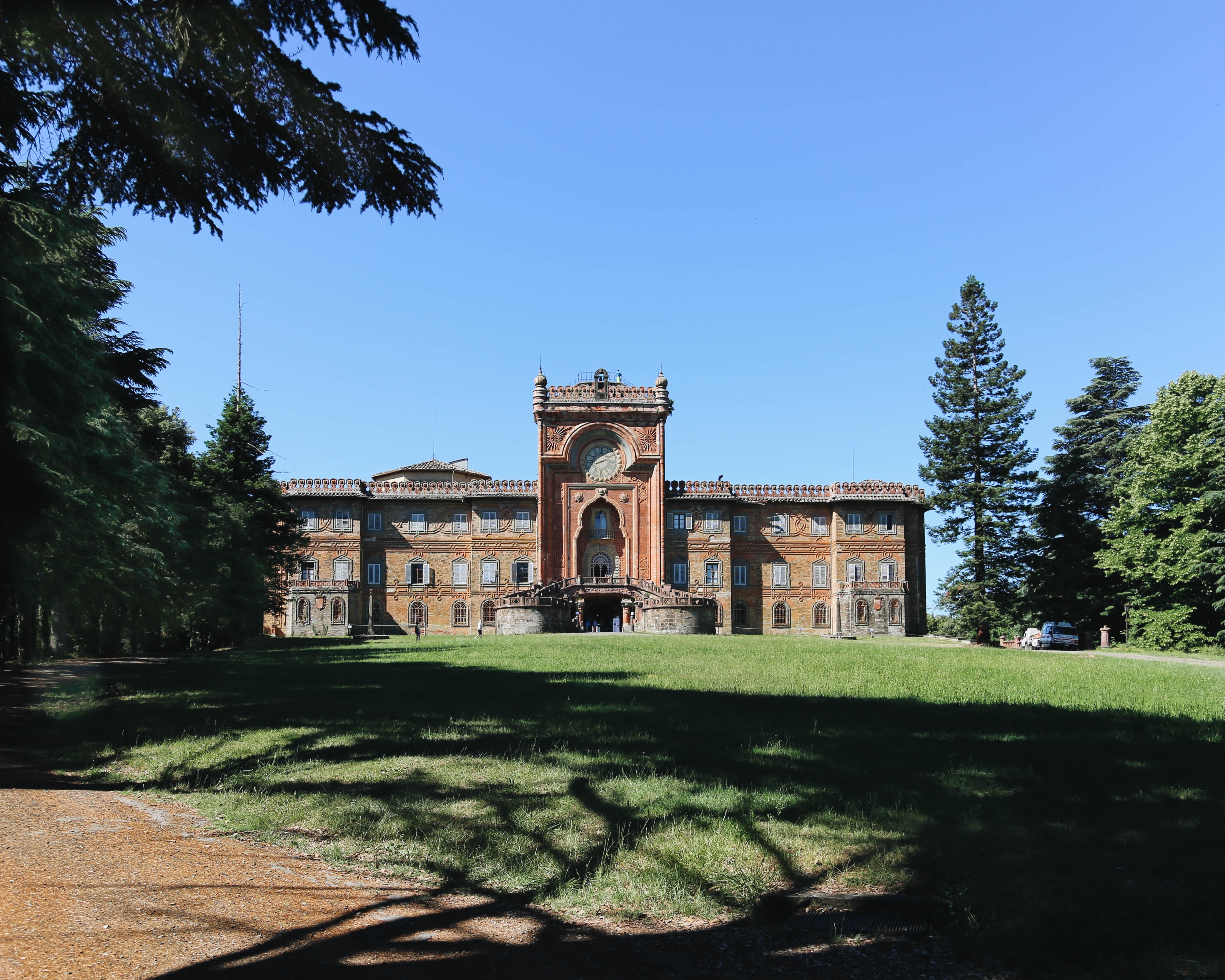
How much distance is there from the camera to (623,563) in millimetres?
53906

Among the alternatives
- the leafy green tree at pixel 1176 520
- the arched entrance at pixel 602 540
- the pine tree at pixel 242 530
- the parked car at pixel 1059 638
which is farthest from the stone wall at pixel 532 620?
the leafy green tree at pixel 1176 520

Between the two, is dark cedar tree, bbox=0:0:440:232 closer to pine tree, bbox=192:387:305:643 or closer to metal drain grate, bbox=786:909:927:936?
metal drain grate, bbox=786:909:927:936

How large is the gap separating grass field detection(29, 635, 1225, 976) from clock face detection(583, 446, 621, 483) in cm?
3943

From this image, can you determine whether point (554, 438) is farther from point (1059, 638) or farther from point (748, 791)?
point (748, 791)

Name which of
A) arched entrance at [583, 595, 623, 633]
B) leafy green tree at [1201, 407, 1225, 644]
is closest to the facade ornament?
arched entrance at [583, 595, 623, 633]

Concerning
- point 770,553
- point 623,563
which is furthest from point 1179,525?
point 623,563

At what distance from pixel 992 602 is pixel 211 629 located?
37.1 m

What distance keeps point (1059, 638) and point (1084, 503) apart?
1203 cm

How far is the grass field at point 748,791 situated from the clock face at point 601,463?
39.4 metres

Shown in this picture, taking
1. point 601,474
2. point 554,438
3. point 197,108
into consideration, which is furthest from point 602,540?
point 197,108

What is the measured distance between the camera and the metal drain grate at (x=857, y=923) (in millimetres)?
5113

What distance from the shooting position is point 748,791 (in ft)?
23.7

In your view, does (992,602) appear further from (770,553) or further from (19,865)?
(19,865)

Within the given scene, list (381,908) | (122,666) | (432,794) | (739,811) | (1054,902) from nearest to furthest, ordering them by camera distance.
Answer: (1054,902) < (381,908) < (739,811) < (432,794) < (122,666)
